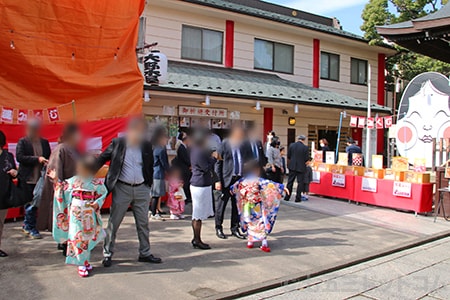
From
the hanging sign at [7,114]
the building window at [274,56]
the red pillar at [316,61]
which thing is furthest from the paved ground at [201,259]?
the red pillar at [316,61]

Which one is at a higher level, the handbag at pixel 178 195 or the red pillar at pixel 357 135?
the red pillar at pixel 357 135

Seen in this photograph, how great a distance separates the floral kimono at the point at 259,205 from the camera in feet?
19.7

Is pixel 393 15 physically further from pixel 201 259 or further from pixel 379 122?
pixel 201 259

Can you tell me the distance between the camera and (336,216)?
29.2 ft

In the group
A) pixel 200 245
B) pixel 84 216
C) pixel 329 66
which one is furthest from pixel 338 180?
pixel 329 66

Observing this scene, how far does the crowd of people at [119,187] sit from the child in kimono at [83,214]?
0.01 meters

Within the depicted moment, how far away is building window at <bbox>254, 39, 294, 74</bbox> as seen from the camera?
16266 mm

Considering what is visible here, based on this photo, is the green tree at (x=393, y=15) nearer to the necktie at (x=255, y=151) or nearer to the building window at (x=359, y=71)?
the building window at (x=359, y=71)

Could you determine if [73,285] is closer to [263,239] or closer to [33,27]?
[263,239]

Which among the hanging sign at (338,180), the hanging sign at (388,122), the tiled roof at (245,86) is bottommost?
the hanging sign at (338,180)

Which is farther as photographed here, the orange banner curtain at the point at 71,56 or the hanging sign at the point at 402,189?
the hanging sign at the point at 402,189

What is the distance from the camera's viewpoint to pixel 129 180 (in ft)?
16.6

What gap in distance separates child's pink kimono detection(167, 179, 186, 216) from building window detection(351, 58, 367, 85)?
13.7 metres

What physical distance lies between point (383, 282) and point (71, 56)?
22.3 feet
